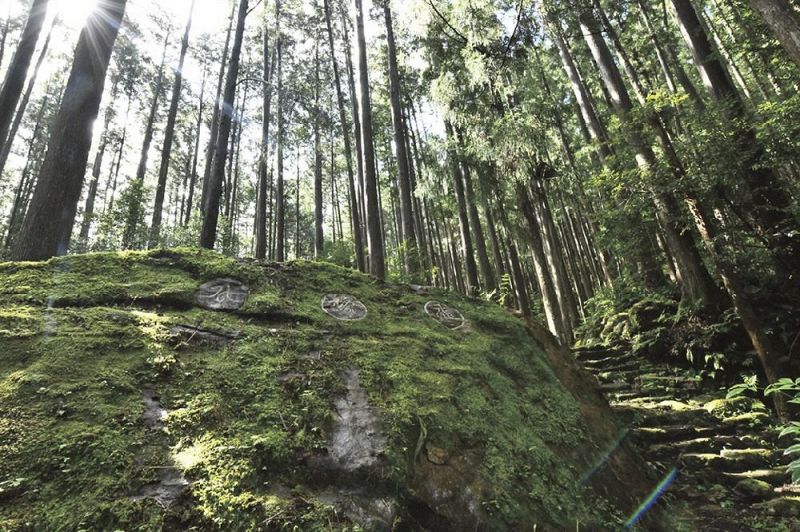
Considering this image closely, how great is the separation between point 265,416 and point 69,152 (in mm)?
4156

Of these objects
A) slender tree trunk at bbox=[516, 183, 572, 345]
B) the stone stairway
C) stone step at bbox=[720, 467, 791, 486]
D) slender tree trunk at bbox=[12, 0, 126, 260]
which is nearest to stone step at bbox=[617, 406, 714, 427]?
the stone stairway

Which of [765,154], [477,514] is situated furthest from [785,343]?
[477,514]

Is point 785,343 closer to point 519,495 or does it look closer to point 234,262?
point 519,495

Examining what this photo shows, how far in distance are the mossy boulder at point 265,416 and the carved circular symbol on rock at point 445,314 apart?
213 millimetres

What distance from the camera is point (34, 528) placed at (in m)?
1.65

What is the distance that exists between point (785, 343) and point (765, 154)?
2745 mm

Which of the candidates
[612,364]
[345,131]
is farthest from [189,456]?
[345,131]

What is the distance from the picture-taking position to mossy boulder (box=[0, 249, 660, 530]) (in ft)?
6.43

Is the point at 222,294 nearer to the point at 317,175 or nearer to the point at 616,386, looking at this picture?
the point at 616,386

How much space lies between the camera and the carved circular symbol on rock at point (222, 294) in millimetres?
3639

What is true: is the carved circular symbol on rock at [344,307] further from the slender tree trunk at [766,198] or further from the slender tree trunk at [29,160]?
the slender tree trunk at [29,160]

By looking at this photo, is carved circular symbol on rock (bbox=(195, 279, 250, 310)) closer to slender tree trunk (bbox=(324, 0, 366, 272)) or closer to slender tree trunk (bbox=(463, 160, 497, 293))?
slender tree trunk (bbox=(463, 160, 497, 293))

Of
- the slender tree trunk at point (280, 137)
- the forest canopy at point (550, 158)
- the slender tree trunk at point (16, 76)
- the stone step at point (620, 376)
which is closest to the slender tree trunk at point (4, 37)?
the forest canopy at point (550, 158)

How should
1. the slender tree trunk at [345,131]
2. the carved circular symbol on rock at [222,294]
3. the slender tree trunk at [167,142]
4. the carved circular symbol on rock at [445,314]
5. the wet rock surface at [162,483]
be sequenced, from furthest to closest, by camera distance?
the slender tree trunk at [345,131] < the slender tree trunk at [167,142] < the carved circular symbol on rock at [445,314] < the carved circular symbol on rock at [222,294] < the wet rock surface at [162,483]
